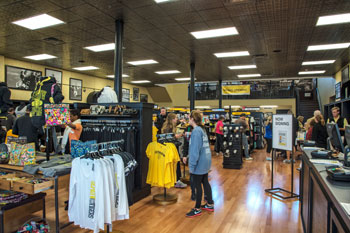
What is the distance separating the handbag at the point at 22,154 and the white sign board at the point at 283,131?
14.2 ft

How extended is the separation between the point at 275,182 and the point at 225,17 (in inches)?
157

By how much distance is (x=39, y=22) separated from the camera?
6.19 metres

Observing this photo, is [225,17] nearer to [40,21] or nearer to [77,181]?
[40,21]

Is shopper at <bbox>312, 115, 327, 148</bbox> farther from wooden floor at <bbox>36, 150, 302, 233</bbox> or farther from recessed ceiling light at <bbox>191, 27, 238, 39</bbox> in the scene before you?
Answer: recessed ceiling light at <bbox>191, 27, 238, 39</bbox>

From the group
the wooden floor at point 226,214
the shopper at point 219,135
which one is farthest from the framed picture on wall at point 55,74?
the wooden floor at point 226,214

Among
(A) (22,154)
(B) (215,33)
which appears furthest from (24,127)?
(B) (215,33)

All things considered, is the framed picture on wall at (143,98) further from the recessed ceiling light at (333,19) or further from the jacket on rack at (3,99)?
the jacket on rack at (3,99)

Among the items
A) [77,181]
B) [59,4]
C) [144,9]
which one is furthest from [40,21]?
[77,181]

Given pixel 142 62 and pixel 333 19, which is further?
pixel 142 62

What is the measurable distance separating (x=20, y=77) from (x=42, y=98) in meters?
8.37

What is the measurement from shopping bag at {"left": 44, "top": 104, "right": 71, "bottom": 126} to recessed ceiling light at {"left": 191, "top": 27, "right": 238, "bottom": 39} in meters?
4.80

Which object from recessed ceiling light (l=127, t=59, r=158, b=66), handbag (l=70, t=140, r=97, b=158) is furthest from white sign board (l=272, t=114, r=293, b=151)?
recessed ceiling light (l=127, t=59, r=158, b=66)

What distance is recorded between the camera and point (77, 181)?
2.74 m

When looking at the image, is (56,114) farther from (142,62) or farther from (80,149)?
(142,62)
